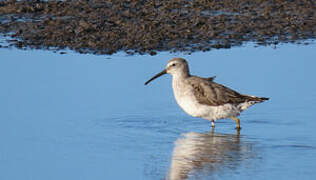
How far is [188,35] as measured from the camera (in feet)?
57.1

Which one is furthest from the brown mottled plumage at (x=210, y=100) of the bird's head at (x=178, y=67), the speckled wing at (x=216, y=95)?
the bird's head at (x=178, y=67)

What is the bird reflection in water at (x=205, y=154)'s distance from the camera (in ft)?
33.0

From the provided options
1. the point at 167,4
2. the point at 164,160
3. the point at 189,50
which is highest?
the point at 167,4

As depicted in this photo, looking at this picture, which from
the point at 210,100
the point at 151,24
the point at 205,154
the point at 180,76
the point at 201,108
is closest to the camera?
the point at 205,154

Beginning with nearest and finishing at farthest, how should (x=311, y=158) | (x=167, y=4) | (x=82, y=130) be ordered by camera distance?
(x=311, y=158) → (x=82, y=130) → (x=167, y=4)

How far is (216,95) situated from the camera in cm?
1309

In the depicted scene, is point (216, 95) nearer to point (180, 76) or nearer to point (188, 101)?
point (188, 101)

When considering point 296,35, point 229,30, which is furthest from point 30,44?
point 296,35

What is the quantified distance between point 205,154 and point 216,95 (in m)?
2.30

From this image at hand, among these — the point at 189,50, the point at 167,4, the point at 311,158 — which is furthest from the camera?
A: the point at 167,4

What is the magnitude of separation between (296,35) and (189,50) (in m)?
2.89

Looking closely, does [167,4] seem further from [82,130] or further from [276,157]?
[276,157]

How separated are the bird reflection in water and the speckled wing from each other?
0.73 metres

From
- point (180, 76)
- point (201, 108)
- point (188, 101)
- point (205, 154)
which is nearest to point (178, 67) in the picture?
point (180, 76)
